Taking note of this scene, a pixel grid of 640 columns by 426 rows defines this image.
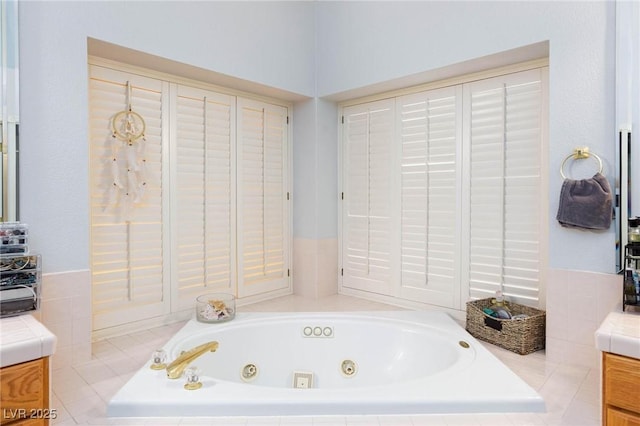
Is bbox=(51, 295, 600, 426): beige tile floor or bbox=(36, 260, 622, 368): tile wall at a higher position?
bbox=(36, 260, 622, 368): tile wall

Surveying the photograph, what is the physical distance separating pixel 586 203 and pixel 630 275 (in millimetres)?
383

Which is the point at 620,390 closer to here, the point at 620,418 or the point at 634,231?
the point at 620,418

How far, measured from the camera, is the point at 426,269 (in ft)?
9.35

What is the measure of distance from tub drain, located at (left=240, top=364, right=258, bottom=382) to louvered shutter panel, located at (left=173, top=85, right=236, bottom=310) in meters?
0.68

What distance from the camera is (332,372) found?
242cm

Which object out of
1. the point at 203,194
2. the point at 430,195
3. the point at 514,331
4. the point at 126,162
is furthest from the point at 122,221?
the point at 514,331

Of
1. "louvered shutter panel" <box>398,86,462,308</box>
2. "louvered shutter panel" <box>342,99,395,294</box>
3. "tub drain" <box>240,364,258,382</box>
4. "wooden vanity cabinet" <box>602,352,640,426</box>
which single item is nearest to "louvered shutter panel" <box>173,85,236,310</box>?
"tub drain" <box>240,364,258,382</box>

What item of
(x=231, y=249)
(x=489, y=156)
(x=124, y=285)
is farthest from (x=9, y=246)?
(x=489, y=156)

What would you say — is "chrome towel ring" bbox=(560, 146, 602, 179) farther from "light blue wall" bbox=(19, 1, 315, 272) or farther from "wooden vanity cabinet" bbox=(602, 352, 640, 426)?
"light blue wall" bbox=(19, 1, 315, 272)

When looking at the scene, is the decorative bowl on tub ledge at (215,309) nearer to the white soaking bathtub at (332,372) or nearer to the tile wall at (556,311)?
the white soaking bathtub at (332,372)

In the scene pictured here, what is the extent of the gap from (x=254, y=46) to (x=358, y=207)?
55.5 inches

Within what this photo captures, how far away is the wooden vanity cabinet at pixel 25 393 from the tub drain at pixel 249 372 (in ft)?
3.86

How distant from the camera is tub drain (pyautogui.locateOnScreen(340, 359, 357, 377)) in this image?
2404mm

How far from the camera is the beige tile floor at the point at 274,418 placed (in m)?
1.43
